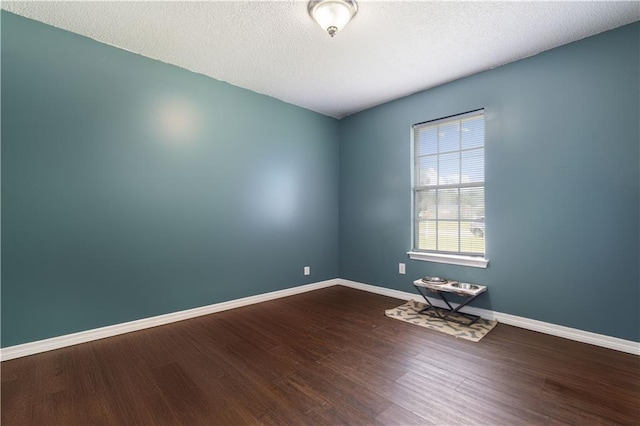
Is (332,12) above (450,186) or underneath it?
above

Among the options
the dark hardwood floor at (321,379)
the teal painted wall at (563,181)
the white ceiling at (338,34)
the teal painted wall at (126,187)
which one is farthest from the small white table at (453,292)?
the white ceiling at (338,34)

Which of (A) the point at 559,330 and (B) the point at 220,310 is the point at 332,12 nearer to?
(B) the point at 220,310

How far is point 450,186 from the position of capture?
3.39 meters

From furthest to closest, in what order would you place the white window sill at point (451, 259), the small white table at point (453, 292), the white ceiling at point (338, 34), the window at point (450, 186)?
the window at point (450, 186) → the white window sill at point (451, 259) → the small white table at point (453, 292) → the white ceiling at point (338, 34)

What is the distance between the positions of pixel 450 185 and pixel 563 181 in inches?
41.2

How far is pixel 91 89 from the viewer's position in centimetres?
254

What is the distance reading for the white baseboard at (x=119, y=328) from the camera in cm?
221

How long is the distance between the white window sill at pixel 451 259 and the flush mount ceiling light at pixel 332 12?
2668mm

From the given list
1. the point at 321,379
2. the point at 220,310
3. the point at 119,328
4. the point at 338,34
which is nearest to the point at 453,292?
the point at 321,379

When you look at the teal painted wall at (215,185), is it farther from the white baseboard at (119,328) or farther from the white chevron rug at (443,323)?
the white chevron rug at (443,323)

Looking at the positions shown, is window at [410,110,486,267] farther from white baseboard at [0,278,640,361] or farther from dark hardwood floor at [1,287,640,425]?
dark hardwood floor at [1,287,640,425]

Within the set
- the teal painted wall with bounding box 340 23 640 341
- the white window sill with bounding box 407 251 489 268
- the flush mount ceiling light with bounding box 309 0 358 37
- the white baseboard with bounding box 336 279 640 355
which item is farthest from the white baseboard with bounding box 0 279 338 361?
the flush mount ceiling light with bounding box 309 0 358 37

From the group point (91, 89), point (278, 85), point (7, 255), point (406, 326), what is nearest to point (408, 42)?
point (278, 85)

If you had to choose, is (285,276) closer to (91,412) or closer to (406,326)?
(406,326)
